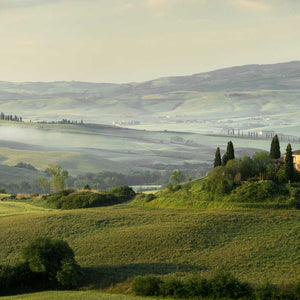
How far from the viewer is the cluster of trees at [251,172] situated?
74188 mm

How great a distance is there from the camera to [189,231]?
197ft

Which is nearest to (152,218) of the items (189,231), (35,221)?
(189,231)

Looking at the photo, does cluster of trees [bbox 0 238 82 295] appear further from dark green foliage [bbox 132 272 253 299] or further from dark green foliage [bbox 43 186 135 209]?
dark green foliage [bbox 43 186 135 209]

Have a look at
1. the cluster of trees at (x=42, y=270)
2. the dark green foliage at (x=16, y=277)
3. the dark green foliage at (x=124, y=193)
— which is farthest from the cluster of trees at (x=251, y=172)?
the dark green foliage at (x=16, y=277)

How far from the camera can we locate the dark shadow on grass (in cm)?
4654

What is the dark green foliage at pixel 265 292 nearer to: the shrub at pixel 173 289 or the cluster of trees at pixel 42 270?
the shrub at pixel 173 289

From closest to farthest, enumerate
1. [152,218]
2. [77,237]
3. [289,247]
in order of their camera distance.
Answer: [289,247] → [77,237] → [152,218]

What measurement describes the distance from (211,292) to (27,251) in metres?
18.3

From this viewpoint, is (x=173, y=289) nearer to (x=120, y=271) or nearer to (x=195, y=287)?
(x=195, y=287)

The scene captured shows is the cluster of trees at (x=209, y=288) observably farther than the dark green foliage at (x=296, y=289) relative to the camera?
Yes

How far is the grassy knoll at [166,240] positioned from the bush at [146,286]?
1.91 metres

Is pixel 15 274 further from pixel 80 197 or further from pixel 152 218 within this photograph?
pixel 80 197

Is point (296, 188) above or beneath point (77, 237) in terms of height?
above

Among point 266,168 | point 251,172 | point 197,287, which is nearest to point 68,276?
point 197,287
